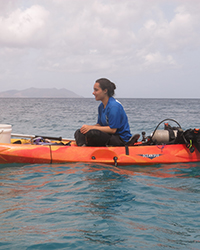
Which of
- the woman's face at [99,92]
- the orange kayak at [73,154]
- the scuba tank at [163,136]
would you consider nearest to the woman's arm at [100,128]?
the orange kayak at [73,154]

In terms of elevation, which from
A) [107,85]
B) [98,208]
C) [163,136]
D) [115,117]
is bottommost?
[98,208]

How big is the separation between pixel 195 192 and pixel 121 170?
173 centimetres

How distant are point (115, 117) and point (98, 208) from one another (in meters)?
2.45

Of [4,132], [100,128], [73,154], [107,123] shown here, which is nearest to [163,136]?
[107,123]

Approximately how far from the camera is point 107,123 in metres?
6.20

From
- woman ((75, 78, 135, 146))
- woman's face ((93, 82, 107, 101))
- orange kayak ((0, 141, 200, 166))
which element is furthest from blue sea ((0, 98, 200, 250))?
woman's face ((93, 82, 107, 101))

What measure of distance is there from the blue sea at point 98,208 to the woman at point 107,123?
0.63 metres

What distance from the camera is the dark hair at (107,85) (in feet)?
19.9

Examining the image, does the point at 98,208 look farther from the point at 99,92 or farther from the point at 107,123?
the point at 99,92

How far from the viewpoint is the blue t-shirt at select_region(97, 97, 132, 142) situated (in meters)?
5.96

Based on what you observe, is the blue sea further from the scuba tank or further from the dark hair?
the dark hair

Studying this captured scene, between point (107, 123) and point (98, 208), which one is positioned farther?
point (107, 123)

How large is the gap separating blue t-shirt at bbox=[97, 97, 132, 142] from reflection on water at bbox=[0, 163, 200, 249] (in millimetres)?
868

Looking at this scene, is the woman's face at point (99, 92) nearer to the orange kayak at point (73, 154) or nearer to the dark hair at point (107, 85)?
the dark hair at point (107, 85)
